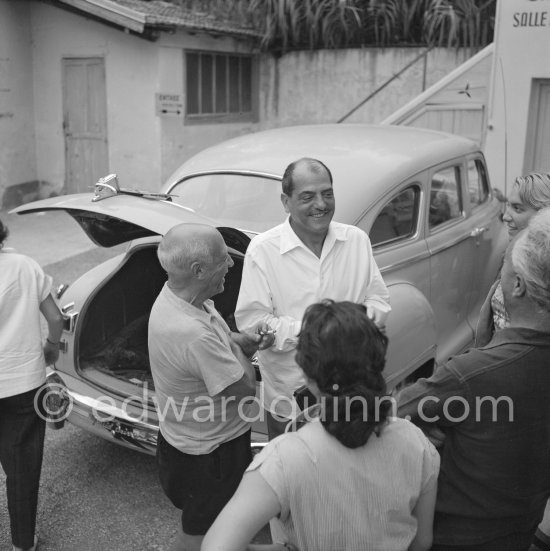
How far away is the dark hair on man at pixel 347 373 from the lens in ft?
5.00

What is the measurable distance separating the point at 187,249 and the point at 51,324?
962 mm

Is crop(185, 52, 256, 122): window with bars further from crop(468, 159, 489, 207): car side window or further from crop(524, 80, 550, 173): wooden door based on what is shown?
crop(468, 159, 489, 207): car side window

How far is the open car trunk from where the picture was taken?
12.0ft

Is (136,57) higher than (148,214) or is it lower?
higher

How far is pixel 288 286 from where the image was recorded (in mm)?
2730

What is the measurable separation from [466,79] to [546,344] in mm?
8308

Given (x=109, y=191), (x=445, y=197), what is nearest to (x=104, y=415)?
(x=109, y=191)

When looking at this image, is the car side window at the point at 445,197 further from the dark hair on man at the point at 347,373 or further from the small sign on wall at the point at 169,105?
the small sign on wall at the point at 169,105

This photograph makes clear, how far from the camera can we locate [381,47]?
11125 millimetres

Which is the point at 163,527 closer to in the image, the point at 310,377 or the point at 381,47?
the point at 310,377

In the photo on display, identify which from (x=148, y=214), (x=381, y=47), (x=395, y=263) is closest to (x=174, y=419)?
(x=148, y=214)

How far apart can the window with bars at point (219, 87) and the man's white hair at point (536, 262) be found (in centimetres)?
963

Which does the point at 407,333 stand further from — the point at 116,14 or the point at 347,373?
the point at 116,14

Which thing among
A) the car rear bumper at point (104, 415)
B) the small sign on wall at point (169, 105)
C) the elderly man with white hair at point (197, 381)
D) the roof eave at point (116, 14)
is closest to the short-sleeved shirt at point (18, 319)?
the car rear bumper at point (104, 415)
